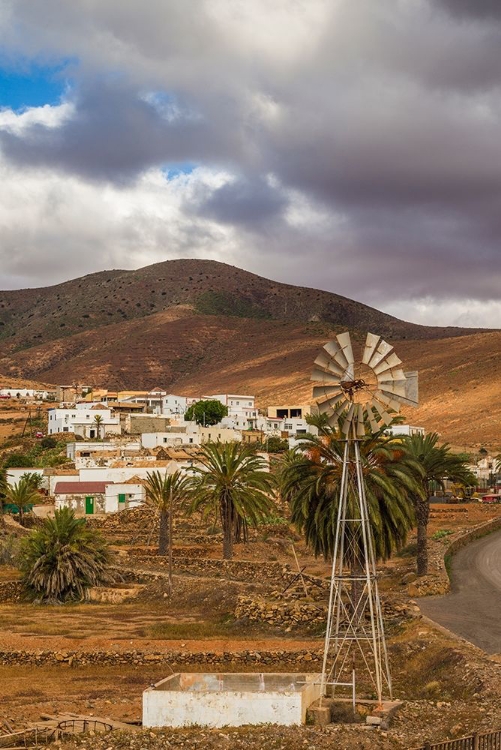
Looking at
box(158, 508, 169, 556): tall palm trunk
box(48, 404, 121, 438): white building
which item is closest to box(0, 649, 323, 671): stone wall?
box(158, 508, 169, 556): tall palm trunk

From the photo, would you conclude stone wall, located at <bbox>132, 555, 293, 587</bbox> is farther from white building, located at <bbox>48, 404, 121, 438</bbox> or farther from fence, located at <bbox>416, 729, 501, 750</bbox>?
white building, located at <bbox>48, 404, 121, 438</bbox>

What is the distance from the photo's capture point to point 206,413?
10719 cm

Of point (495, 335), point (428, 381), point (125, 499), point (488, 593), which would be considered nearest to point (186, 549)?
point (125, 499)

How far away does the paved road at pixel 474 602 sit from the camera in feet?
90.2

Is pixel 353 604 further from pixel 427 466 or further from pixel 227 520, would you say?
pixel 227 520

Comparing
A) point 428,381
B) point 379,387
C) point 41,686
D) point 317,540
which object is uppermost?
point 428,381

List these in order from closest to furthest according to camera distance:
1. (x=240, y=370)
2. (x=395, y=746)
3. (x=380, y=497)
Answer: (x=395, y=746), (x=380, y=497), (x=240, y=370)

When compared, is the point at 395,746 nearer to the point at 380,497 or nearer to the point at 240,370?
the point at 380,497

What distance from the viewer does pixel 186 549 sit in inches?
1913

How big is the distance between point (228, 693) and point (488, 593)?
16280 millimetres

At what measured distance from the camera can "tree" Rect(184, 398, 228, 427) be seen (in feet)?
→ 348

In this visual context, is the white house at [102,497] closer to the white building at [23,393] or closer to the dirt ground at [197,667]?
the dirt ground at [197,667]

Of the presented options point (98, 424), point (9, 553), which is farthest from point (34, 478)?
point (98, 424)

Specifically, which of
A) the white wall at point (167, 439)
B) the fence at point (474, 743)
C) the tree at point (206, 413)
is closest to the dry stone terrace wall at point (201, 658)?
the fence at point (474, 743)
